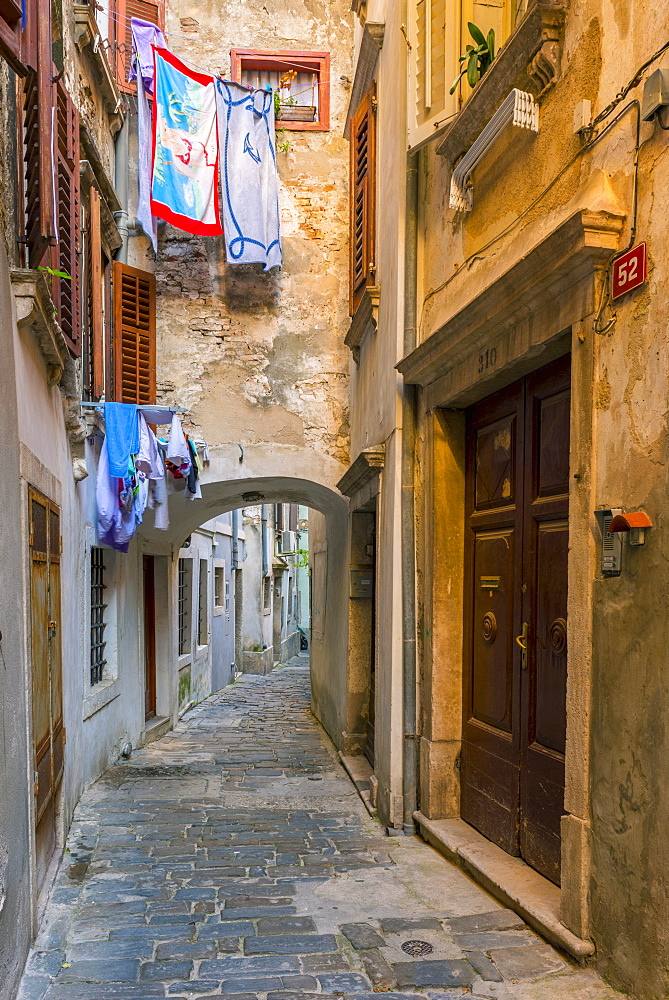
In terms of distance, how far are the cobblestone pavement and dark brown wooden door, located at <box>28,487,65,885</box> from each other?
41cm

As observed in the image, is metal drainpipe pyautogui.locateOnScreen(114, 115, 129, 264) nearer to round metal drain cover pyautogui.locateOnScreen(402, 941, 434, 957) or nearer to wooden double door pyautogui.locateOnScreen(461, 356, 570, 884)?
wooden double door pyautogui.locateOnScreen(461, 356, 570, 884)

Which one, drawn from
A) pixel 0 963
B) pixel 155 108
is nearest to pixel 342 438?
pixel 155 108

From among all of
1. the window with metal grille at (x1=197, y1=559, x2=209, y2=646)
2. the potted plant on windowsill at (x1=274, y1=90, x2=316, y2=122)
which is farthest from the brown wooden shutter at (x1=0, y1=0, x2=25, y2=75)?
the window with metal grille at (x1=197, y1=559, x2=209, y2=646)

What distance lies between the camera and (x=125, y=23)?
9578 mm

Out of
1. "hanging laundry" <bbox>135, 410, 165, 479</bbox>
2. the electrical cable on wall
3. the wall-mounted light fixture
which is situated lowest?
the wall-mounted light fixture

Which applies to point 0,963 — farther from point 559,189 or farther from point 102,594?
point 102,594

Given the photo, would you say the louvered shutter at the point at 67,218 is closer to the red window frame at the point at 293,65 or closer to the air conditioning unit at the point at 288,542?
the red window frame at the point at 293,65

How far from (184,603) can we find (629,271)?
38.3 feet

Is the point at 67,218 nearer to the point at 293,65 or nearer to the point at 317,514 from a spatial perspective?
the point at 293,65

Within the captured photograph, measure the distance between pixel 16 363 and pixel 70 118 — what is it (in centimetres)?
296

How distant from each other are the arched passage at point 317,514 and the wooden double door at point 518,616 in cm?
407

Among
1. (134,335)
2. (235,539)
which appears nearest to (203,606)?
(235,539)

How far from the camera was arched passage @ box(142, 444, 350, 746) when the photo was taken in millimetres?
9414

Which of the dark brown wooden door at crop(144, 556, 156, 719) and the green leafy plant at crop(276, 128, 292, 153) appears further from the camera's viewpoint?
the dark brown wooden door at crop(144, 556, 156, 719)
